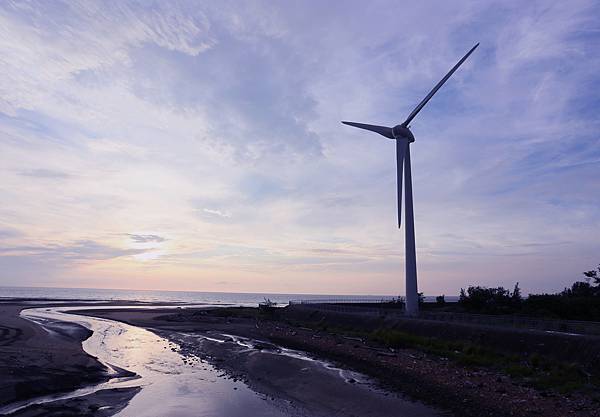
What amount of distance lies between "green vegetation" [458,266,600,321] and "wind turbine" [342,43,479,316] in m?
12.0

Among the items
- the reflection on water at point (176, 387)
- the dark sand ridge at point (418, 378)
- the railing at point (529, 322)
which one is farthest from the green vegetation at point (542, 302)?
the reflection on water at point (176, 387)

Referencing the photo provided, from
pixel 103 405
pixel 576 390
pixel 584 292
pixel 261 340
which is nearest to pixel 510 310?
pixel 584 292

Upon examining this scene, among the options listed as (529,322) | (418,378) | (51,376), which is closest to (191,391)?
(51,376)

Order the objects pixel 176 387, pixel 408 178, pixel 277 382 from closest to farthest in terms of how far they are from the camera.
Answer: pixel 176 387
pixel 277 382
pixel 408 178

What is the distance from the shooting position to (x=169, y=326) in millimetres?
64500

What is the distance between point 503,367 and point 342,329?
93.8 ft

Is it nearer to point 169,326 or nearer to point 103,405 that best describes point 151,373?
point 103,405

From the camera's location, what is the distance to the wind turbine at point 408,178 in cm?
4731

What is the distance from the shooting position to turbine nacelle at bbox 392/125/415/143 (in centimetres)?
5231

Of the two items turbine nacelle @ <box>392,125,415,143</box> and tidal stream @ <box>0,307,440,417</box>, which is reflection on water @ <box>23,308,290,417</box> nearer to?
tidal stream @ <box>0,307,440,417</box>

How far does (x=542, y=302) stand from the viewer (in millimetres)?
55375

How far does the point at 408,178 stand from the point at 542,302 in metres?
21.2

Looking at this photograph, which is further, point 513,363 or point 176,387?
point 513,363

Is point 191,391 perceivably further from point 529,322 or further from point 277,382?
point 529,322
